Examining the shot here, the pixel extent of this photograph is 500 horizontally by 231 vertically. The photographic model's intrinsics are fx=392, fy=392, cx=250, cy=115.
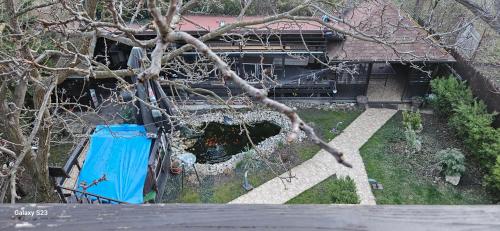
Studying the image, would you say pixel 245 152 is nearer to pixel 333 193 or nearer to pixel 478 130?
pixel 333 193

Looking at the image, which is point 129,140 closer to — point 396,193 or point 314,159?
point 314,159

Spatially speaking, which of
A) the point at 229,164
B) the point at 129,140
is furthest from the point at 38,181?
the point at 229,164

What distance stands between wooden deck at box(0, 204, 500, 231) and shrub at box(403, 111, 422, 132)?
11.4 meters

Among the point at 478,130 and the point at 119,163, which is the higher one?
the point at 478,130

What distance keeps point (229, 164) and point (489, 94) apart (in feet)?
26.2

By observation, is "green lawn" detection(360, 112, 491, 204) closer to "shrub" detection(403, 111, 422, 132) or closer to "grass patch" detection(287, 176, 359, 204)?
"shrub" detection(403, 111, 422, 132)

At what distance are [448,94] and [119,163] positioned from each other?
9724mm

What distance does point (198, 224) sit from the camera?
1.16m

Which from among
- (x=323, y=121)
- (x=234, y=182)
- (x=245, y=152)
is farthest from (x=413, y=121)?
(x=234, y=182)

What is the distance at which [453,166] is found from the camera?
10297mm

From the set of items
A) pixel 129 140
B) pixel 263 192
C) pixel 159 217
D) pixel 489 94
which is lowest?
pixel 263 192

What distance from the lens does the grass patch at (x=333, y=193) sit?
29.2ft

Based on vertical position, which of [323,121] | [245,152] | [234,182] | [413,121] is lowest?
[234,182]

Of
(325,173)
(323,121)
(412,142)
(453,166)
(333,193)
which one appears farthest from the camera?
(323,121)
